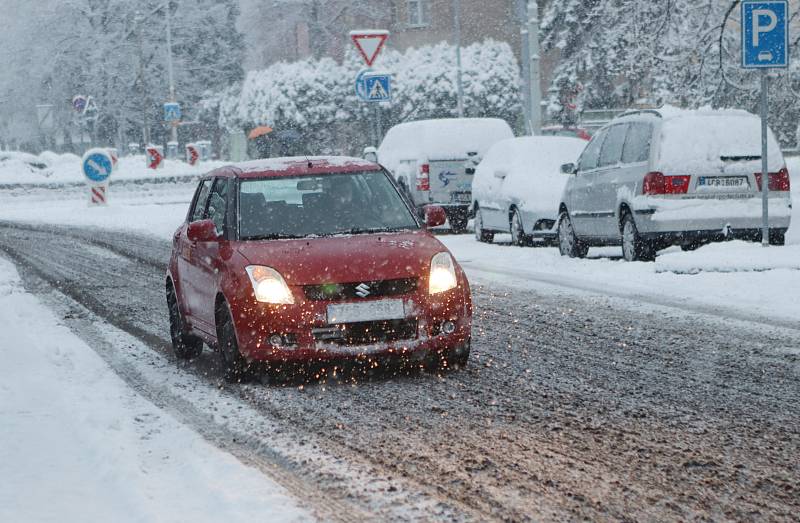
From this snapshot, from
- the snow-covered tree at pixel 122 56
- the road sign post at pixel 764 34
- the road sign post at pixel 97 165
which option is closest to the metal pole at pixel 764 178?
the road sign post at pixel 764 34

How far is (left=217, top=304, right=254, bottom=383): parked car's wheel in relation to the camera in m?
8.48

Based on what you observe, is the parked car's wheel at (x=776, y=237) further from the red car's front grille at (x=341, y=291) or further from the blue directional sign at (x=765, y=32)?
the red car's front grille at (x=341, y=291)

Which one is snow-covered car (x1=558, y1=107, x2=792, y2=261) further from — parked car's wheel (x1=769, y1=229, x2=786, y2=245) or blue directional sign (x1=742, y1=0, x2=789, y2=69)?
blue directional sign (x1=742, y1=0, x2=789, y2=69)

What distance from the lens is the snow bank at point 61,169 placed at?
44.0 meters

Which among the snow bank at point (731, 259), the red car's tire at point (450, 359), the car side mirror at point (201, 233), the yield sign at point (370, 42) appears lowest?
the snow bank at point (731, 259)

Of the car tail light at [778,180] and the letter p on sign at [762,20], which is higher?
the letter p on sign at [762,20]

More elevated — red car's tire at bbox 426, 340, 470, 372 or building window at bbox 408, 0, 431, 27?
building window at bbox 408, 0, 431, 27

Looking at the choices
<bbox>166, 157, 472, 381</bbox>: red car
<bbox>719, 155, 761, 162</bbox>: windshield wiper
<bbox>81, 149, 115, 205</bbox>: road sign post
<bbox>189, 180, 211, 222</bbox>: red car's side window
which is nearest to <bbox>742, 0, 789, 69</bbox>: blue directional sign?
<bbox>719, 155, 761, 162</bbox>: windshield wiper

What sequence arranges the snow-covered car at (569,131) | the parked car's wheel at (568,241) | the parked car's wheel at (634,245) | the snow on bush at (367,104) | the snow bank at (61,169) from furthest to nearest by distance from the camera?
the snow on bush at (367,104)
the snow bank at (61,169)
the snow-covered car at (569,131)
the parked car's wheel at (568,241)
the parked car's wheel at (634,245)

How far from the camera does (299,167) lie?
951 cm

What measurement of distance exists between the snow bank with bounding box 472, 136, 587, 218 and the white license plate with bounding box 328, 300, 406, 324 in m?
11.2

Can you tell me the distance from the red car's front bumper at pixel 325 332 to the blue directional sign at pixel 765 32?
804cm

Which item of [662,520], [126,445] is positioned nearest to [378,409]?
[126,445]

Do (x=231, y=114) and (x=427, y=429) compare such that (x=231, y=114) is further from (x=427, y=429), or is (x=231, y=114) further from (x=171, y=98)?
(x=427, y=429)
